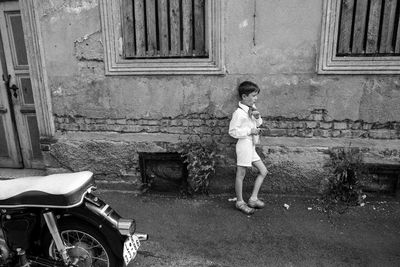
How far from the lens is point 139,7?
A: 455 centimetres

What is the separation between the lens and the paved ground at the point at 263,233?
3467 millimetres

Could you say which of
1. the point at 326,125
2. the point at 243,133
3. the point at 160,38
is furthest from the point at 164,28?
the point at 326,125

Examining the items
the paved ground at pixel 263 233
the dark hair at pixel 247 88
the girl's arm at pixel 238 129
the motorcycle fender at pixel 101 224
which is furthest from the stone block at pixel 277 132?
the motorcycle fender at pixel 101 224

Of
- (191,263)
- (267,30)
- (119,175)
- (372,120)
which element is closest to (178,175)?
(119,175)

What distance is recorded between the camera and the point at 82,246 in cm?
304

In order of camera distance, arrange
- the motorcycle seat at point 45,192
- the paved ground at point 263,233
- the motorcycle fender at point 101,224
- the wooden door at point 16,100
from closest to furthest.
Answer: the motorcycle seat at point 45,192 < the motorcycle fender at point 101,224 < the paved ground at point 263,233 < the wooden door at point 16,100

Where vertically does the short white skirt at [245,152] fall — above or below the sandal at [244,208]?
above

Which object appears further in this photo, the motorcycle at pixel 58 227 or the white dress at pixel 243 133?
the white dress at pixel 243 133

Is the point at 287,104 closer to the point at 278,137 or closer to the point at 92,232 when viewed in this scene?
the point at 278,137

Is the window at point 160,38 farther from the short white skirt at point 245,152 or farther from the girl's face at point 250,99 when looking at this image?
the short white skirt at point 245,152

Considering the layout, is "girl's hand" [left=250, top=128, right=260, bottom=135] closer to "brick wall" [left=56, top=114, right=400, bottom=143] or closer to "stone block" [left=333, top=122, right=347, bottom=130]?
"brick wall" [left=56, top=114, right=400, bottom=143]

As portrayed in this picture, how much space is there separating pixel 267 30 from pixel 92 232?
3.05m

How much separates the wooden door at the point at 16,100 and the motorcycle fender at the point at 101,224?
9.83ft

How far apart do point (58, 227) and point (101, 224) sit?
1.28 feet
